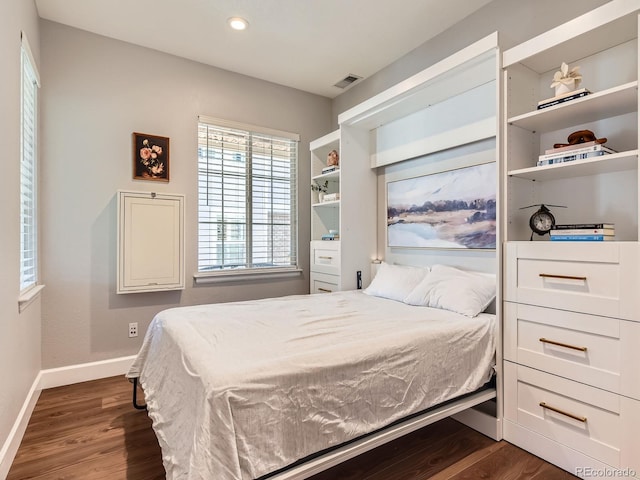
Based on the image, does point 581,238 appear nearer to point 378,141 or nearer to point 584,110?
point 584,110

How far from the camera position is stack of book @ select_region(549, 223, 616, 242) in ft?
5.57

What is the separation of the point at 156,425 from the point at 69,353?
5.93ft

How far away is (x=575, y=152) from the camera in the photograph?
1.79 meters

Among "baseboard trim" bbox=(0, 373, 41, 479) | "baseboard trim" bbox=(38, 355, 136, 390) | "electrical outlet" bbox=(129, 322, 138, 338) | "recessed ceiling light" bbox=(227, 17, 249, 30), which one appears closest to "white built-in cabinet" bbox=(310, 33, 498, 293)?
"recessed ceiling light" bbox=(227, 17, 249, 30)

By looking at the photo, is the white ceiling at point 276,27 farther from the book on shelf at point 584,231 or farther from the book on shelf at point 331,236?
the book on shelf at point 584,231

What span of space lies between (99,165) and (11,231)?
1.26m

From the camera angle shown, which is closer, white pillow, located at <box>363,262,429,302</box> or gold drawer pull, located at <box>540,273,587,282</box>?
gold drawer pull, located at <box>540,273,587,282</box>

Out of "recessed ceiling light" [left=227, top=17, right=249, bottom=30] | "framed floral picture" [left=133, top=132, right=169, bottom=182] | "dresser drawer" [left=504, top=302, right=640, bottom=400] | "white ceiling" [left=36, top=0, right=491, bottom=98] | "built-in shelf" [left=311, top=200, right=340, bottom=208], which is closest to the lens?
"dresser drawer" [left=504, top=302, right=640, bottom=400]

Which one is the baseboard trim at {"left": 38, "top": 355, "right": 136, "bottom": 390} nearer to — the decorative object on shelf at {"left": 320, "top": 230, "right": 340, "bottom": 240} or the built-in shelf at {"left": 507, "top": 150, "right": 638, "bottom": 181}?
the decorative object on shelf at {"left": 320, "top": 230, "right": 340, "bottom": 240}

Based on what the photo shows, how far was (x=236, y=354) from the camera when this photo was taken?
146 cm

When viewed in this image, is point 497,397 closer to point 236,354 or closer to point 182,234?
point 236,354

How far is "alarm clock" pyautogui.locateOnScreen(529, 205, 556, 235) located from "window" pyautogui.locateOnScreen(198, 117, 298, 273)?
2472mm

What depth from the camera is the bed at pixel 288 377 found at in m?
1.25

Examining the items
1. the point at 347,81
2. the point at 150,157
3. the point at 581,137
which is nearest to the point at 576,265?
the point at 581,137
